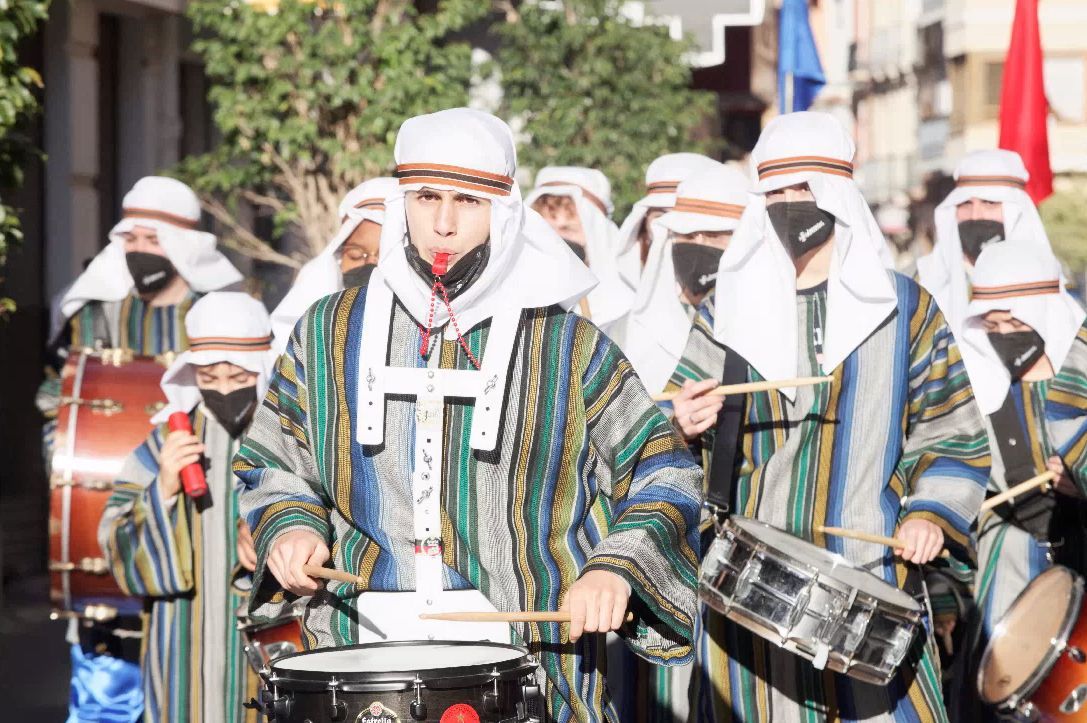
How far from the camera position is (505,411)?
169 inches

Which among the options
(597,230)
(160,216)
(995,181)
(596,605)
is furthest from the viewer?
(597,230)

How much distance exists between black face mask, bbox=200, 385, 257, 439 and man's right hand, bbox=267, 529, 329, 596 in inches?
112

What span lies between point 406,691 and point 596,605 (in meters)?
0.44

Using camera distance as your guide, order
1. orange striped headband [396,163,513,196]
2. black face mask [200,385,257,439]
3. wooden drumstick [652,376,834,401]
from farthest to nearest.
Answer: black face mask [200,385,257,439] < wooden drumstick [652,376,834,401] < orange striped headband [396,163,513,196]

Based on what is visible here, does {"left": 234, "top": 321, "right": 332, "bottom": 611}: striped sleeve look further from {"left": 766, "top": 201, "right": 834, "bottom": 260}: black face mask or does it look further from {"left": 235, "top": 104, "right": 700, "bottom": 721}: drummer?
{"left": 766, "top": 201, "right": 834, "bottom": 260}: black face mask

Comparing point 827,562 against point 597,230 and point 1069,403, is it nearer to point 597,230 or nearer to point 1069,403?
point 1069,403

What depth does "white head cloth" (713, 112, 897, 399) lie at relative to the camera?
576cm

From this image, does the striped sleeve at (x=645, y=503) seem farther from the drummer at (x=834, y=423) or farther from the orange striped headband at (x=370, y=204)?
the orange striped headband at (x=370, y=204)

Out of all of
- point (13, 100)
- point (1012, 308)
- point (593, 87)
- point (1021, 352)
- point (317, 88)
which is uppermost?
point (593, 87)

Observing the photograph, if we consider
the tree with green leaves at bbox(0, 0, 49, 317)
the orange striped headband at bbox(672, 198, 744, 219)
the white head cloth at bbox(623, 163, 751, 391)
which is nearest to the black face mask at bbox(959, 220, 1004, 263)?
the white head cloth at bbox(623, 163, 751, 391)

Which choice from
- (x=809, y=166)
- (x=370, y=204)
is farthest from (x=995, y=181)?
(x=809, y=166)

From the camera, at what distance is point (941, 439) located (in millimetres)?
5660

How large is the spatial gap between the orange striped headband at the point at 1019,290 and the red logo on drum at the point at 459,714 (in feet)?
16.0

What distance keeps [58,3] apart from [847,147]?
353 inches
